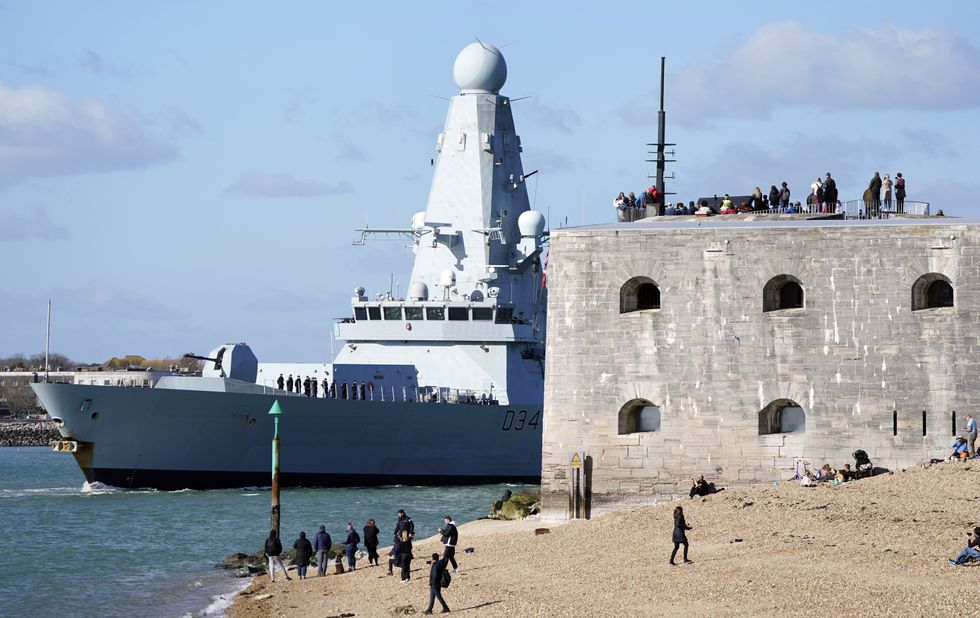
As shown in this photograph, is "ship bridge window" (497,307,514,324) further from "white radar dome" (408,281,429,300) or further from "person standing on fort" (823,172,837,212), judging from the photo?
"person standing on fort" (823,172,837,212)

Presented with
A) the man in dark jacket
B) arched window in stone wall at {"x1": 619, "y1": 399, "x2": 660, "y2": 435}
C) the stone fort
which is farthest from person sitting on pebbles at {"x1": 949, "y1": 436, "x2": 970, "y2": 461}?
the man in dark jacket

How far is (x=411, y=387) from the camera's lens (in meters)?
40.8

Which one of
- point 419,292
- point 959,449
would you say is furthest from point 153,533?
point 959,449

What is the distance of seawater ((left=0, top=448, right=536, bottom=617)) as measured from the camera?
2312 cm

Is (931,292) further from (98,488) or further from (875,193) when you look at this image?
(98,488)

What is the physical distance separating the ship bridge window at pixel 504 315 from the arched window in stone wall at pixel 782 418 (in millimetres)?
19684

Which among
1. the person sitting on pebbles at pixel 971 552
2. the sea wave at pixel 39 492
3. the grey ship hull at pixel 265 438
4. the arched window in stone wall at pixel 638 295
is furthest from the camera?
the sea wave at pixel 39 492

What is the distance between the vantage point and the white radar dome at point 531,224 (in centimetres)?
4400

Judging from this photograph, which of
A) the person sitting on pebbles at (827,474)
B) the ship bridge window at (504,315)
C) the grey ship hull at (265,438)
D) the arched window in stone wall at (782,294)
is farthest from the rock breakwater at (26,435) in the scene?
the person sitting on pebbles at (827,474)

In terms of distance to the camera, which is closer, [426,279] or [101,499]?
[101,499]

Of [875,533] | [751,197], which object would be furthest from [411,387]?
[875,533]

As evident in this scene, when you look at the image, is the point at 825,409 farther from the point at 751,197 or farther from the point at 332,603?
the point at 332,603

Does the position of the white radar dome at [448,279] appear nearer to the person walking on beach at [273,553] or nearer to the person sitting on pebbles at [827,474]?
the person walking on beach at [273,553]

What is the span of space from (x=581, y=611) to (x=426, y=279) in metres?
27.7
